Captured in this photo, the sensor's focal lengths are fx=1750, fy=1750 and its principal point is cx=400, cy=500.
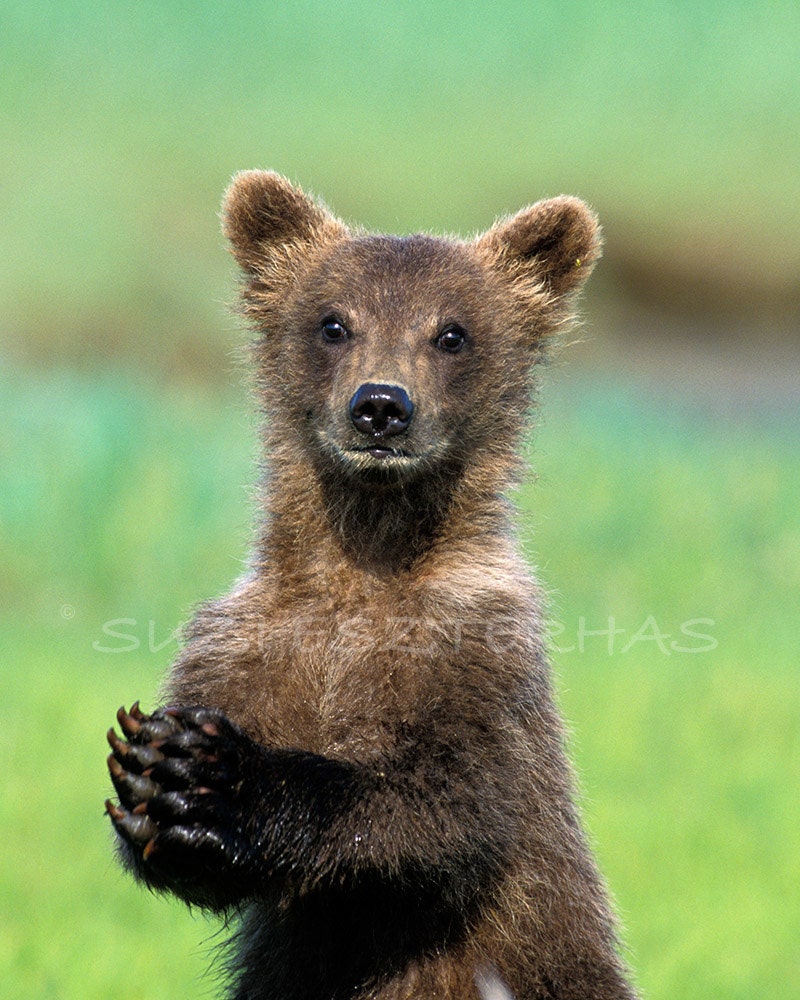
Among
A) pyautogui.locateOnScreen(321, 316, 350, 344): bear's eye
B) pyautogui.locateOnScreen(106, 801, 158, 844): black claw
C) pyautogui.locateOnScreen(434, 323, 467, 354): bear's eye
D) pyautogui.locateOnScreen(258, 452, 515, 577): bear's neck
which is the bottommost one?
pyautogui.locateOnScreen(106, 801, 158, 844): black claw

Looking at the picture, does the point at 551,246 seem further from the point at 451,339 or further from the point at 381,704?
the point at 381,704

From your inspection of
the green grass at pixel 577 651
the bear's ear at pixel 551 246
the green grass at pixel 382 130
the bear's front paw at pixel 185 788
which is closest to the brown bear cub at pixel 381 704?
the bear's front paw at pixel 185 788

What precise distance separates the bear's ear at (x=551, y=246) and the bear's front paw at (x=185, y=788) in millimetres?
2644

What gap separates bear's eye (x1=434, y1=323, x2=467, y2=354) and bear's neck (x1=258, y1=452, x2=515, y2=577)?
18.5 inches

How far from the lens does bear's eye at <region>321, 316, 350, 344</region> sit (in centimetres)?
635

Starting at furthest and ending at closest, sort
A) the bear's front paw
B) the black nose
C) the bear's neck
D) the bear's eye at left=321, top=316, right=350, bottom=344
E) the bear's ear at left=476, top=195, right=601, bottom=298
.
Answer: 1. the bear's ear at left=476, top=195, right=601, bottom=298
2. the bear's eye at left=321, top=316, right=350, bottom=344
3. the bear's neck
4. the black nose
5. the bear's front paw

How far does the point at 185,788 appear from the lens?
514cm

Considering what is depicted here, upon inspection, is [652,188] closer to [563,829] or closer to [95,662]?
[95,662]

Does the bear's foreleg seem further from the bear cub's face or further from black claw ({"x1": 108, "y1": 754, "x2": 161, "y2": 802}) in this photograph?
the bear cub's face

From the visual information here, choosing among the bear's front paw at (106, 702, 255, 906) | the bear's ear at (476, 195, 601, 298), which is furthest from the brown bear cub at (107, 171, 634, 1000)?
the bear's ear at (476, 195, 601, 298)

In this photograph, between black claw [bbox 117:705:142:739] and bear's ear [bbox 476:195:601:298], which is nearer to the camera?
black claw [bbox 117:705:142:739]

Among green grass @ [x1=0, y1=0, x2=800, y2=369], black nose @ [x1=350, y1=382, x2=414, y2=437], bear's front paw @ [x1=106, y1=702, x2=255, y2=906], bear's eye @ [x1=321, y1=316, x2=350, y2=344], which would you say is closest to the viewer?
bear's front paw @ [x1=106, y1=702, x2=255, y2=906]

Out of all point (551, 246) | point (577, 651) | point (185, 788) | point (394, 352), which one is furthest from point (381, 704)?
point (577, 651)

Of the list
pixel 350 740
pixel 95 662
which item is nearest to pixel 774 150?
pixel 95 662
